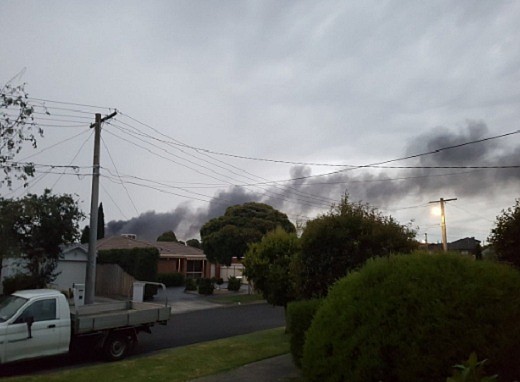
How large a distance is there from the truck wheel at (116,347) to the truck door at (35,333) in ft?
3.44

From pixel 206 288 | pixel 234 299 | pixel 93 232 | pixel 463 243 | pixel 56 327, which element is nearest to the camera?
pixel 56 327

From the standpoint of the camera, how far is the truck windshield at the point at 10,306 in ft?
34.1

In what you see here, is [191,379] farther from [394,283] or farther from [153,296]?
[153,296]

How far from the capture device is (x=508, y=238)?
8.27 meters

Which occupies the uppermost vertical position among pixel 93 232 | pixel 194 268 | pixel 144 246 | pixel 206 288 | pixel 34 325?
pixel 144 246

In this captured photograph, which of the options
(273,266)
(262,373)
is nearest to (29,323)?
(262,373)

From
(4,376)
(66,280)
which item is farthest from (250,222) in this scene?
(4,376)

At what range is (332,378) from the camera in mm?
4992

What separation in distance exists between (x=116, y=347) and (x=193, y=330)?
5416 mm

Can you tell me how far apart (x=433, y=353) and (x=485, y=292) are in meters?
0.92

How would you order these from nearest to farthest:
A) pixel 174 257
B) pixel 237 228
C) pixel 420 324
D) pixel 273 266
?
pixel 420 324, pixel 273 266, pixel 237 228, pixel 174 257

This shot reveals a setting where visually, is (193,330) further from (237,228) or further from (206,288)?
(237,228)

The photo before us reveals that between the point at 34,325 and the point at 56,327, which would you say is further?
the point at 56,327

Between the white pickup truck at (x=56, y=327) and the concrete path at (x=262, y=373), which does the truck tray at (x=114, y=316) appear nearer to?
the white pickup truck at (x=56, y=327)
